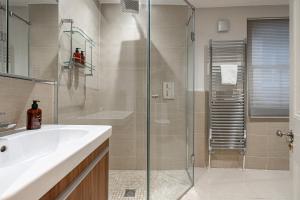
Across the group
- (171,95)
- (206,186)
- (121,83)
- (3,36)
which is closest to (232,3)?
(171,95)

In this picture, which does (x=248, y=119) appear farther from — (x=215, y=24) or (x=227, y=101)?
(x=215, y=24)

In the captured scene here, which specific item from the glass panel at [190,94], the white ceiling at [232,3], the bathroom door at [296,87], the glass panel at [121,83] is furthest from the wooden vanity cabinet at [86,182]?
the white ceiling at [232,3]

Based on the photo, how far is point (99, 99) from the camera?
2.54m

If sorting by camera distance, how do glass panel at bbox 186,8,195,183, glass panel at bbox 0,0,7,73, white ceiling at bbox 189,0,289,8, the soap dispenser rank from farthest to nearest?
white ceiling at bbox 189,0,289,8 → glass panel at bbox 186,8,195,183 → the soap dispenser → glass panel at bbox 0,0,7,73

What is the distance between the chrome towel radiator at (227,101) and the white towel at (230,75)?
95mm

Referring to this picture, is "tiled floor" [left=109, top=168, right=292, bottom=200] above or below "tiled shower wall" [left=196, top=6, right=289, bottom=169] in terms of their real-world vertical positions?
below

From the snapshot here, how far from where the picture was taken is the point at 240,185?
8.56ft

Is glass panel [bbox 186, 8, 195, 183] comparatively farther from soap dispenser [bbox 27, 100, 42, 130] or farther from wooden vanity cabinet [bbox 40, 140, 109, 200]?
soap dispenser [bbox 27, 100, 42, 130]

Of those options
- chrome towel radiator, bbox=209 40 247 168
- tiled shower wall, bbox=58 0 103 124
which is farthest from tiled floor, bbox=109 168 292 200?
tiled shower wall, bbox=58 0 103 124

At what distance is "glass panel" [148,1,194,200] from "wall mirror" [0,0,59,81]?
1.10 metres

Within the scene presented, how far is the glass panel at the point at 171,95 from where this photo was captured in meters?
2.55

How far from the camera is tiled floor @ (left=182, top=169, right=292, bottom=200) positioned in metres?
2.34

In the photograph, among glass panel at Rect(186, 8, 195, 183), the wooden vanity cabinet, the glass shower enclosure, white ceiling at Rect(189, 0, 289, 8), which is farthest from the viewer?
white ceiling at Rect(189, 0, 289, 8)

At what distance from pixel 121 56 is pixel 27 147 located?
170 cm
